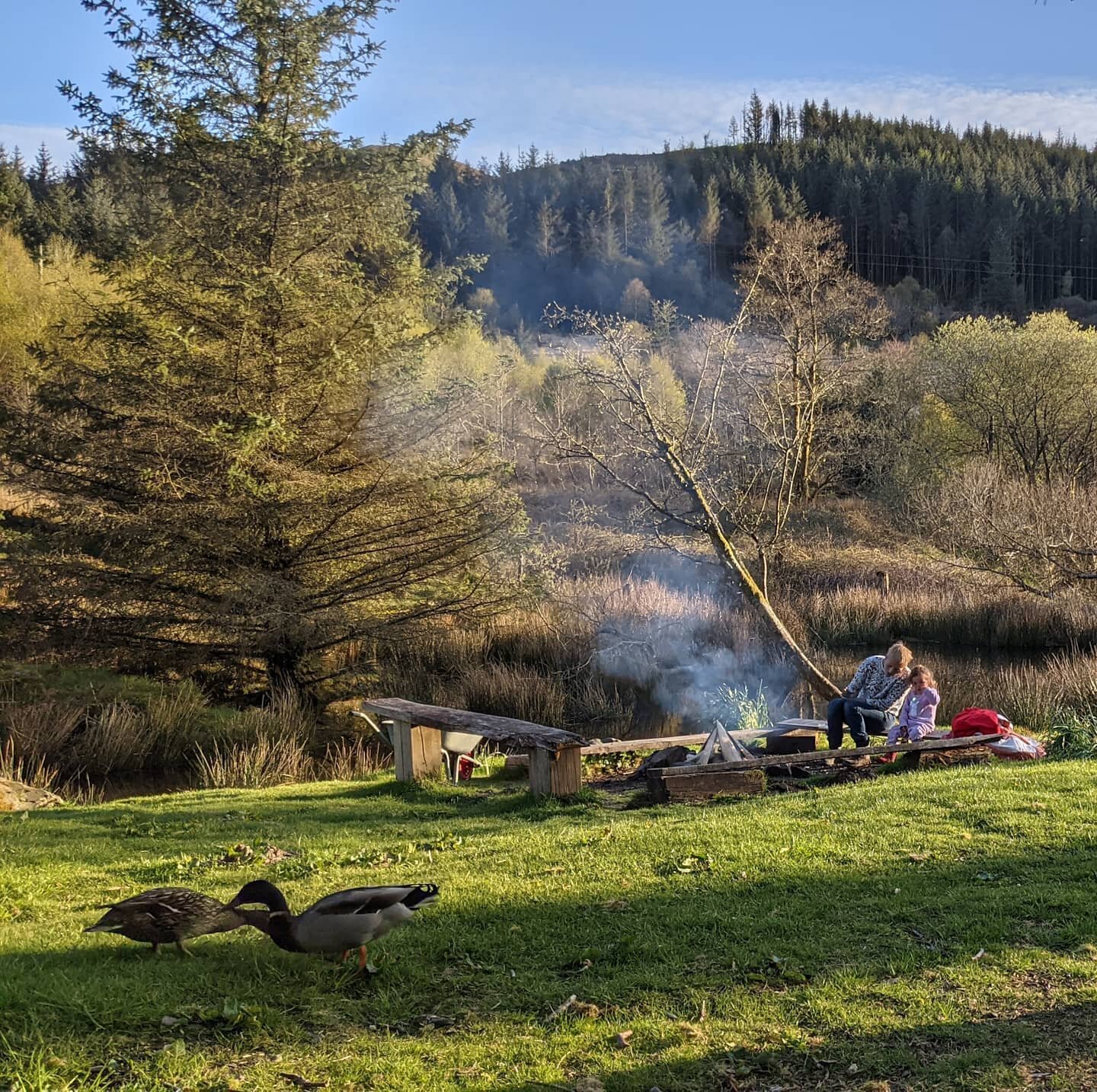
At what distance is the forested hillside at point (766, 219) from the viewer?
87.8 metres

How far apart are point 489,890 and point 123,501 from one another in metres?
11.6

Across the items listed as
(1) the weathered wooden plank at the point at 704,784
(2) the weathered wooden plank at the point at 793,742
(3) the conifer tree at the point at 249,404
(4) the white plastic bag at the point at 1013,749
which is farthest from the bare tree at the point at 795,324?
(1) the weathered wooden plank at the point at 704,784

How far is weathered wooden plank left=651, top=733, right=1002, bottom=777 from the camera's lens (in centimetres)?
870

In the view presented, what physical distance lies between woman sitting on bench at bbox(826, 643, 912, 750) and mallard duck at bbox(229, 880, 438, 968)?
274 inches

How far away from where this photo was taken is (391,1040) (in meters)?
3.95

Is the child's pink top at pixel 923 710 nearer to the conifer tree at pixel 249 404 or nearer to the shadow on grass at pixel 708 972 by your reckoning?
the shadow on grass at pixel 708 972

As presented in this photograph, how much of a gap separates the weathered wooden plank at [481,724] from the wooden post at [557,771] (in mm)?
116

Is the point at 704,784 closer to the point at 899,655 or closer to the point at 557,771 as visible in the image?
the point at 557,771

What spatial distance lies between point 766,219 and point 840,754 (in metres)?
80.3

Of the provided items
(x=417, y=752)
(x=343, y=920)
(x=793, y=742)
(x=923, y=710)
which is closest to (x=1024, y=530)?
(x=923, y=710)

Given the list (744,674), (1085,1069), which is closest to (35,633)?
(744,674)

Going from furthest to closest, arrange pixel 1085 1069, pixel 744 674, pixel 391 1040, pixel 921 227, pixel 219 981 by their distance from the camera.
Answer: pixel 921 227, pixel 744 674, pixel 219 981, pixel 391 1040, pixel 1085 1069

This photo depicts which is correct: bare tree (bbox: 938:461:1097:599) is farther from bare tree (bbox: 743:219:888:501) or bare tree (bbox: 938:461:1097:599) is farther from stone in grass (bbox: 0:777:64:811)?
stone in grass (bbox: 0:777:64:811)

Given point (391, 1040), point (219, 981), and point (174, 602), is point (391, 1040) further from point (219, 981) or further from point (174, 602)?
point (174, 602)
